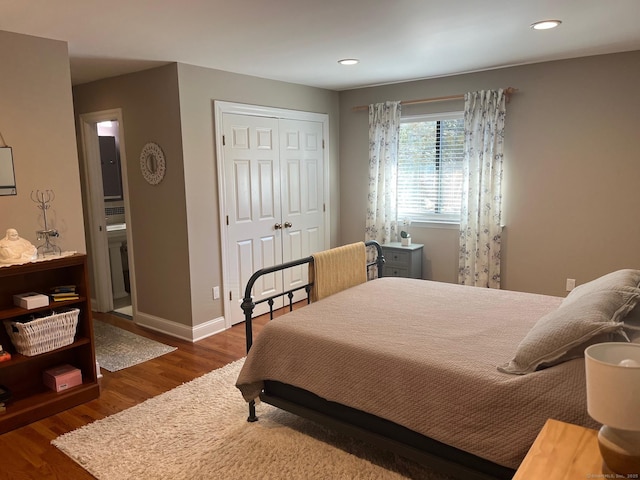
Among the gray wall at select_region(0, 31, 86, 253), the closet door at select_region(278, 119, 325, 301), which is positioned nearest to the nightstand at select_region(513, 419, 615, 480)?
the gray wall at select_region(0, 31, 86, 253)

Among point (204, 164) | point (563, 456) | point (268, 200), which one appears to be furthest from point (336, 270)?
point (563, 456)

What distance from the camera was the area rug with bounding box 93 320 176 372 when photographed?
375 centimetres

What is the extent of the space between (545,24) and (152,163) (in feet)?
10.7

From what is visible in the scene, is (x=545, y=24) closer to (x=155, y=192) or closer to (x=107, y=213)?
(x=155, y=192)

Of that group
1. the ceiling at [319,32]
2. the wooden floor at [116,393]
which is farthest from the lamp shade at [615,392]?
the wooden floor at [116,393]

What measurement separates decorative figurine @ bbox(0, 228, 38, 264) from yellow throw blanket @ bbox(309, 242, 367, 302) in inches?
67.4

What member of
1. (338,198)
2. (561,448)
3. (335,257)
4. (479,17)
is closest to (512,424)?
(561,448)

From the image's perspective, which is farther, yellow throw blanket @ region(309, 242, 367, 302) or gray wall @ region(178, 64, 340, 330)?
gray wall @ region(178, 64, 340, 330)

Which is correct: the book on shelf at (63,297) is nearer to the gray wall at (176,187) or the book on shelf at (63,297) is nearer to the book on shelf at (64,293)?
the book on shelf at (64,293)

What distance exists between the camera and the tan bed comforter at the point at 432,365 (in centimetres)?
180

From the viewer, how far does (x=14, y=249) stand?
2.75m

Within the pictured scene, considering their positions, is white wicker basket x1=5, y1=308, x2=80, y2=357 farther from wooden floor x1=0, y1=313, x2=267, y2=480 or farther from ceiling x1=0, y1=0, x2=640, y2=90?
ceiling x1=0, y1=0, x2=640, y2=90

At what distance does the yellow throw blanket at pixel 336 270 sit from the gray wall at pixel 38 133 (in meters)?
1.69

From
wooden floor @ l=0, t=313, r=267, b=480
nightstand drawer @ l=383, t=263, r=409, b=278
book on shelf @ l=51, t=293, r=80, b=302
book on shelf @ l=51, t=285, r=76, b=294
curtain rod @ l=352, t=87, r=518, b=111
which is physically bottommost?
wooden floor @ l=0, t=313, r=267, b=480
